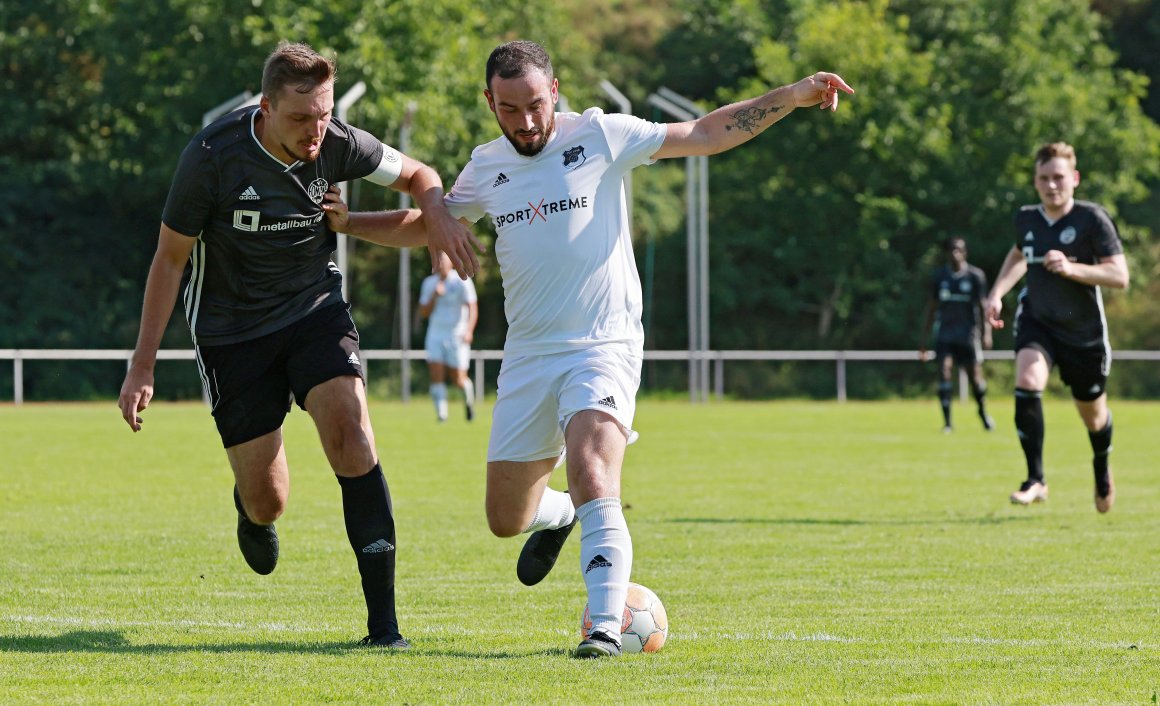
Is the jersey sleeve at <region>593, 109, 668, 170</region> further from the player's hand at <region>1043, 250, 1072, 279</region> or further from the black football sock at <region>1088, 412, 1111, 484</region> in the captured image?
the black football sock at <region>1088, 412, 1111, 484</region>

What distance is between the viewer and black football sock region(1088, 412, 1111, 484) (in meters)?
10.9

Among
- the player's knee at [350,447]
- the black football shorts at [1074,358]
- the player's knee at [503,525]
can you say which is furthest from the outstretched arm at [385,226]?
the black football shorts at [1074,358]

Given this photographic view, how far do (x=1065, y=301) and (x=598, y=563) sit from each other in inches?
249

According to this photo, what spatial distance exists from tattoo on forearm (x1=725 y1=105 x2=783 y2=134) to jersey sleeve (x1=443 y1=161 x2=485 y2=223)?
100 cm

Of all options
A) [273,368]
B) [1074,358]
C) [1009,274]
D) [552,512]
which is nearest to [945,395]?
[1009,274]

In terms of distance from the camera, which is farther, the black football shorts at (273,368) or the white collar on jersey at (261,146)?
the black football shorts at (273,368)

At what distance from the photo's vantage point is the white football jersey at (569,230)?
5.91 m

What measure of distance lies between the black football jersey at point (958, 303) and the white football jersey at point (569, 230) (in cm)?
1686

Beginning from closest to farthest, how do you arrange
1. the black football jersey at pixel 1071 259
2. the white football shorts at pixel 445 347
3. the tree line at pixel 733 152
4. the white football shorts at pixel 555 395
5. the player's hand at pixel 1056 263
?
the white football shorts at pixel 555 395, the player's hand at pixel 1056 263, the black football jersey at pixel 1071 259, the white football shorts at pixel 445 347, the tree line at pixel 733 152

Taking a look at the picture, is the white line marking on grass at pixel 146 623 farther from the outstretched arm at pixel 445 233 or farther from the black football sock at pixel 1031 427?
the black football sock at pixel 1031 427

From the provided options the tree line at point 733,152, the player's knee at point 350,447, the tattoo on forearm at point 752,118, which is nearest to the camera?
the player's knee at point 350,447

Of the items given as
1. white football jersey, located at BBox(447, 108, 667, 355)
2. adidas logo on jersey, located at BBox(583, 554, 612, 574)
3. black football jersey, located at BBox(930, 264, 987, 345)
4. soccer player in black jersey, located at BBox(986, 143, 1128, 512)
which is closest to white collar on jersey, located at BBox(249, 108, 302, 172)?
white football jersey, located at BBox(447, 108, 667, 355)

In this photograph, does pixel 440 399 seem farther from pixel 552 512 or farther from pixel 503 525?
pixel 503 525

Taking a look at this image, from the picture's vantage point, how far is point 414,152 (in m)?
40.4
